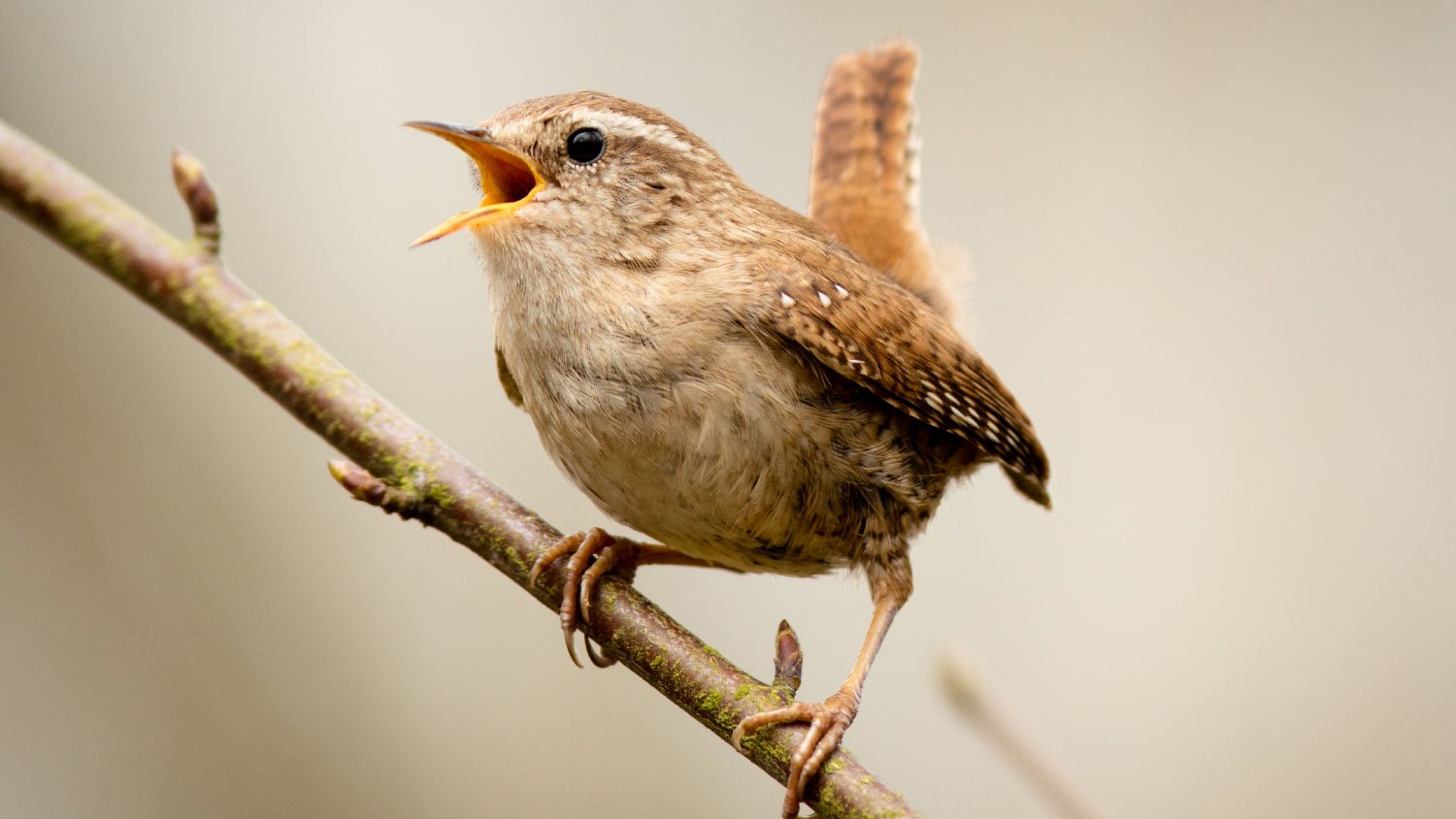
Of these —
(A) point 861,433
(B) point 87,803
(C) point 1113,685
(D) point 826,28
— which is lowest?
(B) point 87,803

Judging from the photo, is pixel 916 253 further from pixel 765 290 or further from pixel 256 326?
pixel 256 326

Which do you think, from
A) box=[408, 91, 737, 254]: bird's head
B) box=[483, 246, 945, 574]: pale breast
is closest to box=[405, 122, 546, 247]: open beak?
box=[408, 91, 737, 254]: bird's head

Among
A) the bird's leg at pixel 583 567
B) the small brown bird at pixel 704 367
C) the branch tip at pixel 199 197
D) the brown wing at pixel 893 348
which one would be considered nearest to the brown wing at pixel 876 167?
the brown wing at pixel 893 348

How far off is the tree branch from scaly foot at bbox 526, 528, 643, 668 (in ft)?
0.07

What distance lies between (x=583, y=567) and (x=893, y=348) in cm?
72

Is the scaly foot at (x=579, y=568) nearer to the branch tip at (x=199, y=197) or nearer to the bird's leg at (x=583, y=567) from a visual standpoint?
the bird's leg at (x=583, y=567)

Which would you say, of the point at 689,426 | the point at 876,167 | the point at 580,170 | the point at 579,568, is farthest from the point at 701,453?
the point at 876,167

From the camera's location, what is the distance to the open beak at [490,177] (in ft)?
6.78

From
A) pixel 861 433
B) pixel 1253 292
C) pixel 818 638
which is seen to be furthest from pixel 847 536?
pixel 1253 292

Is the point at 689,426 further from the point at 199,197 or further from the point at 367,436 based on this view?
the point at 199,197

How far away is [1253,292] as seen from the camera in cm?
493

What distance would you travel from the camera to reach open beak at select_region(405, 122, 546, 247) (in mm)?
2066

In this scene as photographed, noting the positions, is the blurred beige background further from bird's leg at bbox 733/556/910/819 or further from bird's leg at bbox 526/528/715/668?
bird's leg at bbox 733/556/910/819

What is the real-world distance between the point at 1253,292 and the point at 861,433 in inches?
128
